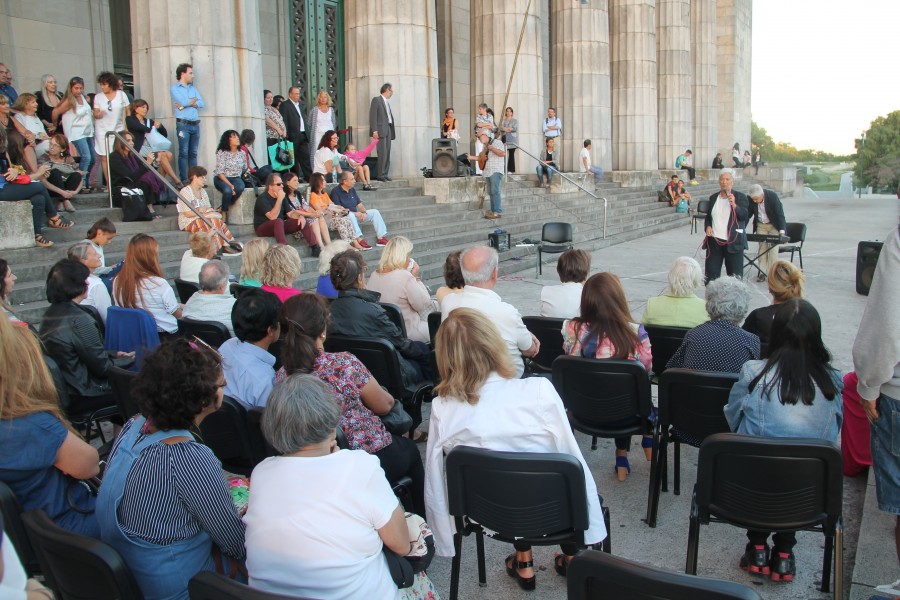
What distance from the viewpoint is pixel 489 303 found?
4.66 meters

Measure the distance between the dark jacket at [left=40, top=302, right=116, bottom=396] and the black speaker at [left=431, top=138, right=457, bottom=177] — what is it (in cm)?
1075

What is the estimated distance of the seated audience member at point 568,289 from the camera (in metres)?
5.56

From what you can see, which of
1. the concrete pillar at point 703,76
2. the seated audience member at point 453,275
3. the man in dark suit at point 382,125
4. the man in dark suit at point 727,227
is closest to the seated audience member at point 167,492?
the seated audience member at point 453,275

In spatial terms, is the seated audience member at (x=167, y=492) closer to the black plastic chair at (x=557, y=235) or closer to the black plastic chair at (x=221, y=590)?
the black plastic chair at (x=221, y=590)

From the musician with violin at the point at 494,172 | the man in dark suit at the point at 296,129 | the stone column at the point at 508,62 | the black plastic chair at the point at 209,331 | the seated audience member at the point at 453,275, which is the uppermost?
the stone column at the point at 508,62

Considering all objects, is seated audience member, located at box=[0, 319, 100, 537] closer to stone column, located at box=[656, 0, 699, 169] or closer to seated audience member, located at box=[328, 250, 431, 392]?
seated audience member, located at box=[328, 250, 431, 392]

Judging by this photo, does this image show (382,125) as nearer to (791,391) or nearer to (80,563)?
(791,391)

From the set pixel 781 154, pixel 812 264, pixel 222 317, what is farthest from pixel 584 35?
pixel 781 154

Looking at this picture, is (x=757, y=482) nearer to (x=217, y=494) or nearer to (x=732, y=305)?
(x=732, y=305)

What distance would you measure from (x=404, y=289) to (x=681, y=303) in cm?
199

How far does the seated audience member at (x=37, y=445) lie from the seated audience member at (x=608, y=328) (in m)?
2.65

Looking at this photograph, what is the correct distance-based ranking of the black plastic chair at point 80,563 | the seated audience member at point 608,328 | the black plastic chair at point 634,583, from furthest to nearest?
the seated audience member at point 608,328, the black plastic chair at point 80,563, the black plastic chair at point 634,583

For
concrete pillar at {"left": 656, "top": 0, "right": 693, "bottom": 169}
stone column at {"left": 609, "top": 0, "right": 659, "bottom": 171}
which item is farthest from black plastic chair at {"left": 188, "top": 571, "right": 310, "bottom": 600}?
concrete pillar at {"left": 656, "top": 0, "right": 693, "bottom": 169}

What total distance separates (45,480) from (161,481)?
2.36 feet
